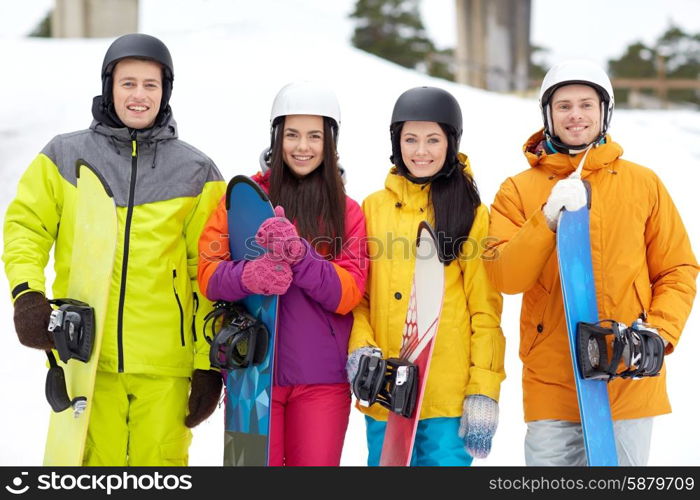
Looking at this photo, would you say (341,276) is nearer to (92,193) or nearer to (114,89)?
(92,193)

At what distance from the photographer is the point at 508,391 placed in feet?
18.2

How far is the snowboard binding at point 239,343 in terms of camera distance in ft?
10.2

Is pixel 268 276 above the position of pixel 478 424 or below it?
above

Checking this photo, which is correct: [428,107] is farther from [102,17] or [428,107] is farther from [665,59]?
[665,59]

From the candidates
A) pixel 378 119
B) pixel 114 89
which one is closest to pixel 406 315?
pixel 114 89

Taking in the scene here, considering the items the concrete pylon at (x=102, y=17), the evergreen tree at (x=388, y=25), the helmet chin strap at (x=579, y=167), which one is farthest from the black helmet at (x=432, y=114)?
the evergreen tree at (x=388, y=25)

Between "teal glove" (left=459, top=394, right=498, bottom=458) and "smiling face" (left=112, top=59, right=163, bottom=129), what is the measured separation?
1750 mm

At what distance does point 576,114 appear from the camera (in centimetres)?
327

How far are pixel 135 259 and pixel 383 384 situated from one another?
3.60 ft

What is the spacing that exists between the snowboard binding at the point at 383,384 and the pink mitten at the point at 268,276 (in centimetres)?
42
